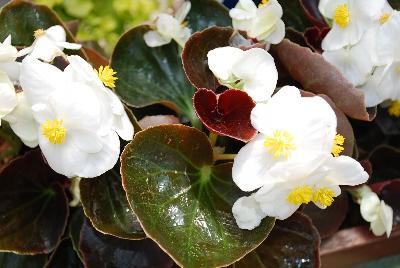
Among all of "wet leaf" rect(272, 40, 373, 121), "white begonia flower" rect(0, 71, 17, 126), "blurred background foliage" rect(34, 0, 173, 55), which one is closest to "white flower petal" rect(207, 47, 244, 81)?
"wet leaf" rect(272, 40, 373, 121)

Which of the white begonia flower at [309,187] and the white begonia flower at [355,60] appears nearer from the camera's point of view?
the white begonia flower at [309,187]

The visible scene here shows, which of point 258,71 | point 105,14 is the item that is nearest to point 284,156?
point 258,71

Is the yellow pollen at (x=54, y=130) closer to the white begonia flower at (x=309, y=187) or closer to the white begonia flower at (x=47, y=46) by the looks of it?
the white begonia flower at (x=47, y=46)

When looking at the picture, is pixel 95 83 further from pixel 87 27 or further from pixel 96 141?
pixel 87 27

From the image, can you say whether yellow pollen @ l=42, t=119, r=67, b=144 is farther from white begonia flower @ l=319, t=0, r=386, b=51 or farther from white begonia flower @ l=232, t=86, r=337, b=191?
white begonia flower @ l=319, t=0, r=386, b=51

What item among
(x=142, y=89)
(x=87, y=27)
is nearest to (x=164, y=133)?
(x=142, y=89)

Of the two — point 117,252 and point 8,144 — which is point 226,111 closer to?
point 117,252

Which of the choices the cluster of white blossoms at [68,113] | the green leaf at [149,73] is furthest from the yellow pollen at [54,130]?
the green leaf at [149,73]
